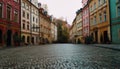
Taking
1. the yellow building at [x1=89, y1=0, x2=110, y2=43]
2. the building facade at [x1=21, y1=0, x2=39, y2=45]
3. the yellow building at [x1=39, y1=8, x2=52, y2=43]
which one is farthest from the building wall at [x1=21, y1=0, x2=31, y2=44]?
the yellow building at [x1=89, y1=0, x2=110, y2=43]

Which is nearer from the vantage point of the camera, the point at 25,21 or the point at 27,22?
the point at 25,21

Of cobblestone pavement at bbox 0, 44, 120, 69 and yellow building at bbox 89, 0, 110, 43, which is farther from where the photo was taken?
yellow building at bbox 89, 0, 110, 43

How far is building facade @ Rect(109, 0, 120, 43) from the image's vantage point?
86.6ft

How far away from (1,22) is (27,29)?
14450 millimetres

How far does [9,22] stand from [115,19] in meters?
18.2

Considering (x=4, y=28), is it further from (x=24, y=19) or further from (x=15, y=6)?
(x=24, y=19)

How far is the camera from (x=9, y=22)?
2930 centimetres

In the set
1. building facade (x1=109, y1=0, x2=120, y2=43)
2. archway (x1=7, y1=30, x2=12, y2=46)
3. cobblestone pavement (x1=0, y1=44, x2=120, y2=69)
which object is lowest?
cobblestone pavement (x1=0, y1=44, x2=120, y2=69)

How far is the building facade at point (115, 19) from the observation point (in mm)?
26406

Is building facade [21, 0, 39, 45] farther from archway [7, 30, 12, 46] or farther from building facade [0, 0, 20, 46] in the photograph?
archway [7, 30, 12, 46]

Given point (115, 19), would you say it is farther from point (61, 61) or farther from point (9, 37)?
point (61, 61)

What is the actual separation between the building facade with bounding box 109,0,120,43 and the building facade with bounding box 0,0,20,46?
17.1 metres

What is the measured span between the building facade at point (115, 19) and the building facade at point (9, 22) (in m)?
17.1

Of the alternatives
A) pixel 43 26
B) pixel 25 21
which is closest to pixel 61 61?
pixel 25 21
